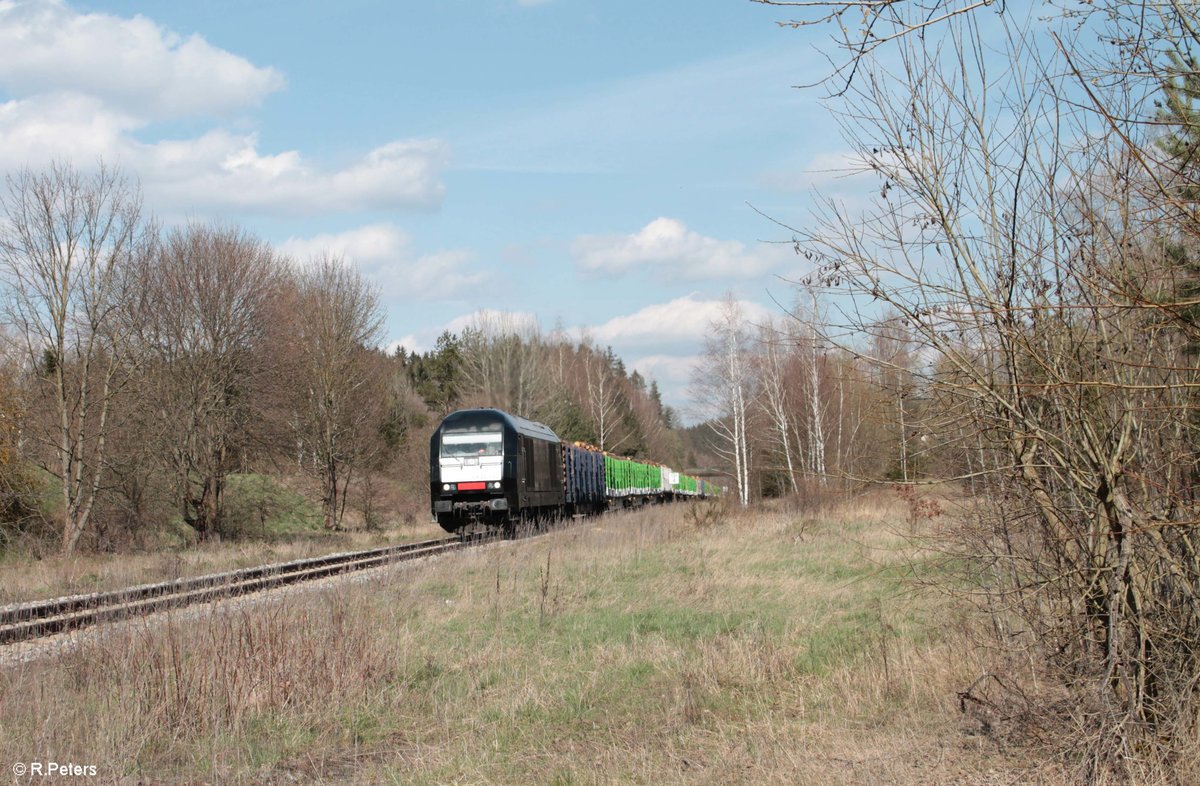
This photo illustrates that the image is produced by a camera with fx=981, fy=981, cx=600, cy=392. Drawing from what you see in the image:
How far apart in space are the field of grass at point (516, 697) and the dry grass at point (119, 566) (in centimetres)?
482

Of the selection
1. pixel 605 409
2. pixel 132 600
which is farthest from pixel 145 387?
pixel 605 409

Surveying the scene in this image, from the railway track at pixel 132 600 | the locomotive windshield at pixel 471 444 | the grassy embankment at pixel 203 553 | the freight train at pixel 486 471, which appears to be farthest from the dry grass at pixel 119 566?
the locomotive windshield at pixel 471 444

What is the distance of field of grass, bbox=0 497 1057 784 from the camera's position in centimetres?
543

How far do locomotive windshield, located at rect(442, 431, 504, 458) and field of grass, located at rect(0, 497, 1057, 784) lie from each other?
1296cm

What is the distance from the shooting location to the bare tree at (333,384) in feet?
109

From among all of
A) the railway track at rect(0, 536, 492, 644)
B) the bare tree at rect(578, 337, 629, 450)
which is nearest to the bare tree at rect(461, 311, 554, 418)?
A: the bare tree at rect(578, 337, 629, 450)

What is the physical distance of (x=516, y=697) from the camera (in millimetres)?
7148

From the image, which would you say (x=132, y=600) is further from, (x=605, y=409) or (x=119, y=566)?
(x=605, y=409)

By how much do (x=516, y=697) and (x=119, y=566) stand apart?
11.5 metres

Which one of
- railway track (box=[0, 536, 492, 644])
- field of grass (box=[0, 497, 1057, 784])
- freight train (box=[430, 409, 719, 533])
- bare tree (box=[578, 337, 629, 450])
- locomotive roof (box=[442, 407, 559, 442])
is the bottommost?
field of grass (box=[0, 497, 1057, 784])

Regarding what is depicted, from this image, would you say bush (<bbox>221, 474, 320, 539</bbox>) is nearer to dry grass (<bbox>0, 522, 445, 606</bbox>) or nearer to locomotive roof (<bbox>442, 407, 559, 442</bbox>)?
dry grass (<bbox>0, 522, 445, 606</bbox>)

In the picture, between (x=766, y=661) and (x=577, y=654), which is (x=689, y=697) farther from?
(x=577, y=654)

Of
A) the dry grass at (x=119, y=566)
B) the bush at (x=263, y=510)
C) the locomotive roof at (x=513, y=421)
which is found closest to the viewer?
the dry grass at (x=119, y=566)

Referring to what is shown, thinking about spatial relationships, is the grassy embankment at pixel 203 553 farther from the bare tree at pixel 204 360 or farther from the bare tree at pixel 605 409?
the bare tree at pixel 605 409
